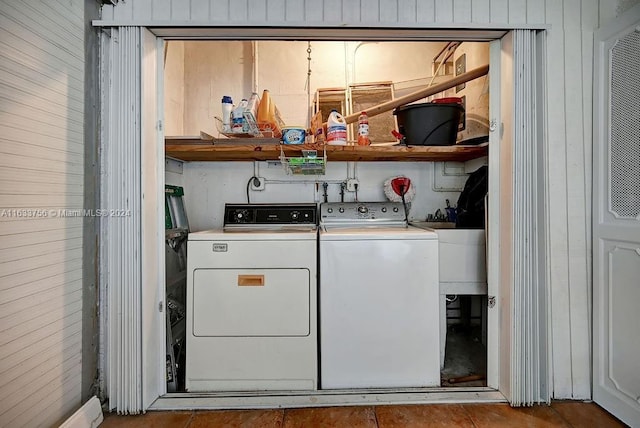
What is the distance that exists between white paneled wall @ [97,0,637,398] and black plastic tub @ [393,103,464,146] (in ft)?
1.69

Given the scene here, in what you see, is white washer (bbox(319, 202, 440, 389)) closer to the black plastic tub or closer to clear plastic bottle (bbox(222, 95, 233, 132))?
the black plastic tub

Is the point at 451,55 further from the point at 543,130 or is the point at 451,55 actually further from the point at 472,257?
the point at 472,257

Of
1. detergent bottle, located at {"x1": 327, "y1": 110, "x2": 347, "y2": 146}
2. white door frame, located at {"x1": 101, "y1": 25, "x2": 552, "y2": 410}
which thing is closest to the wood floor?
white door frame, located at {"x1": 101, "y1": 25, "x2": 552, "y2": 410}

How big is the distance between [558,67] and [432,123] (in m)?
0.66

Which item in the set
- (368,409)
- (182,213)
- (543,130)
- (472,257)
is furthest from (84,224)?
(543,130)

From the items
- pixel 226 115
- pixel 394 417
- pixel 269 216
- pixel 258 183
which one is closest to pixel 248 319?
pixel 269 216

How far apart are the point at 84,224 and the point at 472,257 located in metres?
2.04

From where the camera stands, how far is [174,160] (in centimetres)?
241

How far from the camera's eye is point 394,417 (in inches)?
62.8

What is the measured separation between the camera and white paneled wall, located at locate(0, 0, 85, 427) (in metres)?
1.16

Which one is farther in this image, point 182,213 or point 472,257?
point 182,213

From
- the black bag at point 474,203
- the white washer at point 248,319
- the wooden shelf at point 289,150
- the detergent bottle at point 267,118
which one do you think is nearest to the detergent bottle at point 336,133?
the wooden shelf at point 289,150

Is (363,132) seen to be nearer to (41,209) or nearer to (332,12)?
(332,12)

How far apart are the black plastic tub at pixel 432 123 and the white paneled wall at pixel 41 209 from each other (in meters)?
1.77
